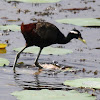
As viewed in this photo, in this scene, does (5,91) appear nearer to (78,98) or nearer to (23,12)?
(78,98)

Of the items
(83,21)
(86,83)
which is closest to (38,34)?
(86,83)

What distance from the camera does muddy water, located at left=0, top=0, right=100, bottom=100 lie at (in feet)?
29.9

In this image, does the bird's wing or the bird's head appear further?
the bird's head

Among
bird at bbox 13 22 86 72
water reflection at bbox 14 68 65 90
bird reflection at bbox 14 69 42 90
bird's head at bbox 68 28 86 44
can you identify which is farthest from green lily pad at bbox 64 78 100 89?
bird's head at bbox 68 28 86 44

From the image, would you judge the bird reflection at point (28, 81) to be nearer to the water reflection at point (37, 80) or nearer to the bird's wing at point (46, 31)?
the water reflection at point (37, 80)

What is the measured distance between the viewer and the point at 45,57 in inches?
459

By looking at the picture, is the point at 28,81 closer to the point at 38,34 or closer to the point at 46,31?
the point at 38,34

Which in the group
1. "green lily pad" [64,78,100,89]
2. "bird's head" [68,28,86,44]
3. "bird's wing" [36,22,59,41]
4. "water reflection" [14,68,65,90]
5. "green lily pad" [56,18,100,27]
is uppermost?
"bird's wing" [36,22,59,41]

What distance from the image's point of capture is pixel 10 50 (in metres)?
12.2

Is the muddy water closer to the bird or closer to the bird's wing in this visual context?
the bird

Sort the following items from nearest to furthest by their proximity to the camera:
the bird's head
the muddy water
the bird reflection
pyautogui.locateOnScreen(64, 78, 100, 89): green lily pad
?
pyautogui.locateOnScreen(64, 78, 100, 89): green lily pad < the bird reflection < the muddy water < the bird's head

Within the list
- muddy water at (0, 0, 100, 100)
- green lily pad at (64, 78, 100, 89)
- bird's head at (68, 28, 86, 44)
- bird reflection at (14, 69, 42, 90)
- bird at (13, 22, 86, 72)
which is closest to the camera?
green lily pad at (64, 78, 100, 89)

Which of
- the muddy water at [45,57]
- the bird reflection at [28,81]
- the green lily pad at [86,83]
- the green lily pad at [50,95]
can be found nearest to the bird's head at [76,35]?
the muddy water at [45,57]

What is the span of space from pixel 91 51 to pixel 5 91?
14.5 feet
